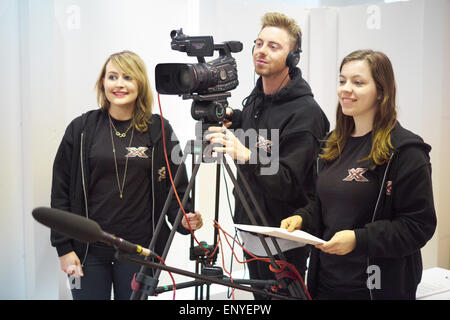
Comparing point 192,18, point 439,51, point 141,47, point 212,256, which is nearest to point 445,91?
point 439,51

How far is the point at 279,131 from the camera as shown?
1.87m

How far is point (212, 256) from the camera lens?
5.83 ft

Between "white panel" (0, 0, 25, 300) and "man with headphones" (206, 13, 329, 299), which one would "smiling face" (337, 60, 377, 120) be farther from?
"white panel" (0, 0, 25, 300)

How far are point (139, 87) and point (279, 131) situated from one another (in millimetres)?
649

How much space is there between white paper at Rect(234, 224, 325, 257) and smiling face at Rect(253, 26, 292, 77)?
0.66 meters

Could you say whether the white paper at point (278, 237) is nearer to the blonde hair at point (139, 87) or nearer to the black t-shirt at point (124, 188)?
the black t-shirt at point (124, 188)

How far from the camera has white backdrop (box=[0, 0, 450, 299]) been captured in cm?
265

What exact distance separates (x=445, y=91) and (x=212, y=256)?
2.49m

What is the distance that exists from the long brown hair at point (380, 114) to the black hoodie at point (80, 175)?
0.68m

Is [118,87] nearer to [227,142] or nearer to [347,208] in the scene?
[227,142]

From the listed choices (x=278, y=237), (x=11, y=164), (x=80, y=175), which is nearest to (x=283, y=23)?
(x=278, y=237)

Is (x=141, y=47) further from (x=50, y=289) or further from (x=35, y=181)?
(x=50, y=289)

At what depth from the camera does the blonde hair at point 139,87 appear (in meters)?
2.07

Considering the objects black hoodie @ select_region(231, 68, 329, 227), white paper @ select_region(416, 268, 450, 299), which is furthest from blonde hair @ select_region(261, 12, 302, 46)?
white paper @ select_region(416, 268, 450, 299)
